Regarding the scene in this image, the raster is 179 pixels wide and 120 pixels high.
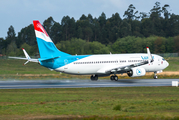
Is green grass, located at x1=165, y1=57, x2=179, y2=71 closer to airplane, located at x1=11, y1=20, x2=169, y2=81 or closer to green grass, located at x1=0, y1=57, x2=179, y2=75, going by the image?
green grass, located at x1=0, y1=57, x2=179, y2=75

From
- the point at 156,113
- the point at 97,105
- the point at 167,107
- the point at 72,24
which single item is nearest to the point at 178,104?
the point at 167,107

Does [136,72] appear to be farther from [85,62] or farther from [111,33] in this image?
[111,33]

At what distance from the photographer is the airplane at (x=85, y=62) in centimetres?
4194

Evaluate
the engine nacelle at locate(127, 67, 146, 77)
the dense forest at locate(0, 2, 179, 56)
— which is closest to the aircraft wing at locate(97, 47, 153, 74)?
the engine nacelle at locate(127, 67, 146, 77)

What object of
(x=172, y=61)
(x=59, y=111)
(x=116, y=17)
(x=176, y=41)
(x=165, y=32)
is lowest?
(x=59, y=111)

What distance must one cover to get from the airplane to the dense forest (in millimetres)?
59871

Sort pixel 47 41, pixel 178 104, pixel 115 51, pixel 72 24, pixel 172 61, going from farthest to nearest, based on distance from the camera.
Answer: pixel 72 24, pixel 115 51, pixel 172 61, pixel 47 41, pixel 178 104

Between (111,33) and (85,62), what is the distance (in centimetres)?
10300

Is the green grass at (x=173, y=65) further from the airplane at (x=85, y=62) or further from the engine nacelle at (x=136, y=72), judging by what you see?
the engine nacelle at (x=136, y=72)

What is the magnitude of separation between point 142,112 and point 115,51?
97.7 metres

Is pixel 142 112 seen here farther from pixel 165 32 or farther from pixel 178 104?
pixel 165 32

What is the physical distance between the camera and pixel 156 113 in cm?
1773

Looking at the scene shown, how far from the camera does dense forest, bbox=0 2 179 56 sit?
11325 centimetres

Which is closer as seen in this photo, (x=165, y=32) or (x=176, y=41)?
(x=176, y=41)
